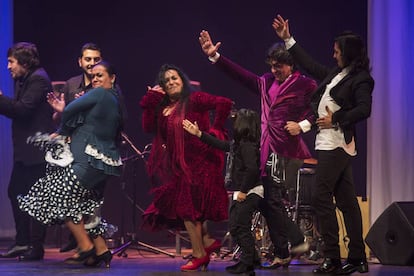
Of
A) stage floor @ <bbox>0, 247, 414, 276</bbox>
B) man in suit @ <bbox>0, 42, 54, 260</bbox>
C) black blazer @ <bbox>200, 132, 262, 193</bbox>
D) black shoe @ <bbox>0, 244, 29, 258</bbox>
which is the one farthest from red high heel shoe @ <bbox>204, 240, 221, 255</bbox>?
black shoe @ <bbox>0, 244, 29, 258</bbox>

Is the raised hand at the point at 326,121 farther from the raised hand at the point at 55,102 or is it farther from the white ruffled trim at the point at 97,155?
the raised hand at the point at 55,102

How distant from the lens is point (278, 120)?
6113mm

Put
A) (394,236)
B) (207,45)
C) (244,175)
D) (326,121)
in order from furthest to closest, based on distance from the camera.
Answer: (394,236)
(207,45)
(244,175)
(326,121)

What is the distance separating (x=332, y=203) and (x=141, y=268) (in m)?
1.52

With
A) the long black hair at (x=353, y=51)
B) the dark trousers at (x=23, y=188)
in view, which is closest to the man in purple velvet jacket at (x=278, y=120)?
the long black hair at (x=353, y=51)

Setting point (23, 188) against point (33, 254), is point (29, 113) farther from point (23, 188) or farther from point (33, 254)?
point (33, 254)

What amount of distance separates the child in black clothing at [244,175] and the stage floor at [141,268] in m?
0.24

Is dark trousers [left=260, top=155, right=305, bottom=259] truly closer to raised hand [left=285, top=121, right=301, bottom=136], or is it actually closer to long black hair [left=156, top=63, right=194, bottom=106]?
raised hand [left=285, top=121, right=301, bottom=136]

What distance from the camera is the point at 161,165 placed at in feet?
19.1

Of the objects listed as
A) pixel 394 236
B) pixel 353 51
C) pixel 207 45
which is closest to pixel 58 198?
pixel 207 45

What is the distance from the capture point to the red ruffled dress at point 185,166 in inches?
223

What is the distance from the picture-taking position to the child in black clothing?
542cm

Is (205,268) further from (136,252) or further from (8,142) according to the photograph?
(8,142)

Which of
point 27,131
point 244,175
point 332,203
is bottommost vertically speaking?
point 332,203
